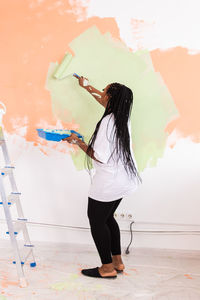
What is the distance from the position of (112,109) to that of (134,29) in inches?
26.8

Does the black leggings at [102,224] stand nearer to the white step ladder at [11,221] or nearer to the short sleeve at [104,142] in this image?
the short sleeve at [104,142]

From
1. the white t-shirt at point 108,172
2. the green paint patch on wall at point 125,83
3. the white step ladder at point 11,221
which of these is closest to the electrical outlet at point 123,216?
the green paint patch on wall at point 125,83

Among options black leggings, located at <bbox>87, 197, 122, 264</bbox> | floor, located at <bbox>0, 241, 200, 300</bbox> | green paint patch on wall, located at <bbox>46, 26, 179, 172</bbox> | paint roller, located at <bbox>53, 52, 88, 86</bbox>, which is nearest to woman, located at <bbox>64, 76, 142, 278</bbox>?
black leggings, located at <bbox>87, 197, 122, 264</bbox>

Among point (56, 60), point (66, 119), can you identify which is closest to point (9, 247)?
point (66, 119)

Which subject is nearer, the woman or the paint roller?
the woman

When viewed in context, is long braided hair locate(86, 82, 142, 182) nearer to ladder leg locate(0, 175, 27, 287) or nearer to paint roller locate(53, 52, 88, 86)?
paint roller locate(53, 52, 88, 86)

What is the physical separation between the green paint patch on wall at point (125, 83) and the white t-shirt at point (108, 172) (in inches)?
17.6

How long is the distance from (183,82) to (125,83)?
1.29ft

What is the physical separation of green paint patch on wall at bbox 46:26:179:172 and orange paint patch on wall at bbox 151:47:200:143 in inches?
1.7

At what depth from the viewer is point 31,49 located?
2385 mm

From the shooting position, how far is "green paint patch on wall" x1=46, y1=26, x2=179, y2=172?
2.25 metres

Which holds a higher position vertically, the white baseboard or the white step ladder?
the white step ladder

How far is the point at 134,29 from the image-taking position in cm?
222

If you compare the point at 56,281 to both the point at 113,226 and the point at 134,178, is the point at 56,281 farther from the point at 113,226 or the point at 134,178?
the point at 134,178
